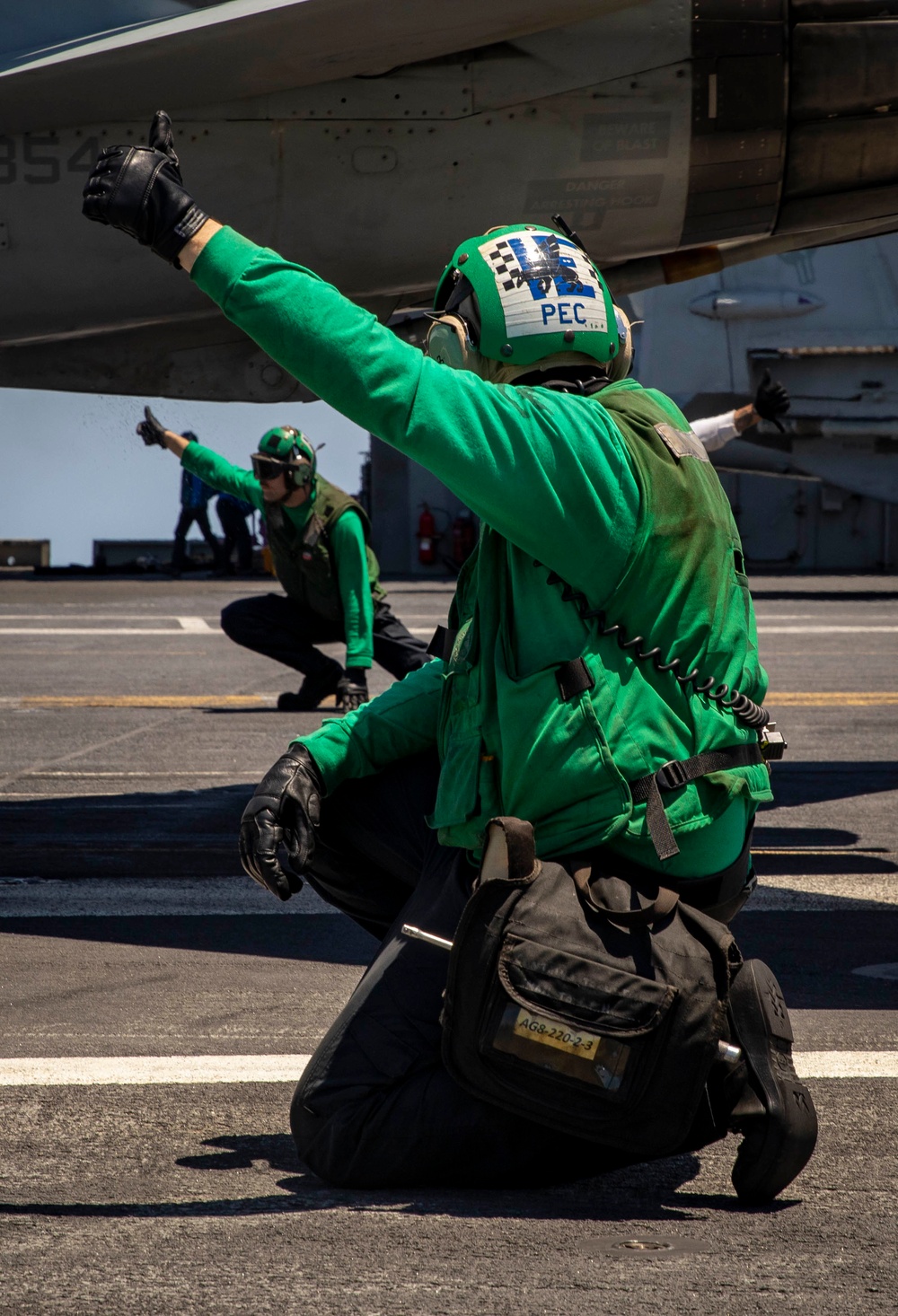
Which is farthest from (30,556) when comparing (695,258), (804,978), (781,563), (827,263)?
(804,978)

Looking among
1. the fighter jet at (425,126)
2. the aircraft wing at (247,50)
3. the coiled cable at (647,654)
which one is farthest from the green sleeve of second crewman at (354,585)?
the coiled cable at (647,654)

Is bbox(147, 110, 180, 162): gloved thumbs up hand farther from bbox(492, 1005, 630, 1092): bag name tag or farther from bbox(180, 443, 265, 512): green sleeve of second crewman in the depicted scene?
bbox(180, 443, 265, 512): green sleeve of second crewman

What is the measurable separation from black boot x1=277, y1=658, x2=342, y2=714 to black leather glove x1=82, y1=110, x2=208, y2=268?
742 centimetres

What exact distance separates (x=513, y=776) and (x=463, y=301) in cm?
92

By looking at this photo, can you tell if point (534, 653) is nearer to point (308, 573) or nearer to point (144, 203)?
point (144, 203)

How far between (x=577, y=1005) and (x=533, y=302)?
4.10ft

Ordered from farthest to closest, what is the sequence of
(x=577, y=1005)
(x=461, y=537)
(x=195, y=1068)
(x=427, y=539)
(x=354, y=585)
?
(x=427, y=539)
(x=461, y=537)
(x=354, y=585)
(x=195, y=1068)
(x=577, y=1005)

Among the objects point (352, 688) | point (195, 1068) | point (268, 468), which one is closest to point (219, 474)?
point (268, 468)

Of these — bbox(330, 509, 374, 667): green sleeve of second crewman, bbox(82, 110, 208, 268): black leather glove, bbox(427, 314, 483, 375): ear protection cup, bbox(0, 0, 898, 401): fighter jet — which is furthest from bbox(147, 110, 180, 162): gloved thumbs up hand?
bbox(330, 509, 374, 667): green sleeve of second crewman

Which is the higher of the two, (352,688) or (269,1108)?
(352,688)

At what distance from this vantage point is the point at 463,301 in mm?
2834

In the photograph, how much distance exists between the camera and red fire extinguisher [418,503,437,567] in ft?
93.1

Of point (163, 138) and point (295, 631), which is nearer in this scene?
point (163, 138)

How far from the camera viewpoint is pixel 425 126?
5.26 metres
